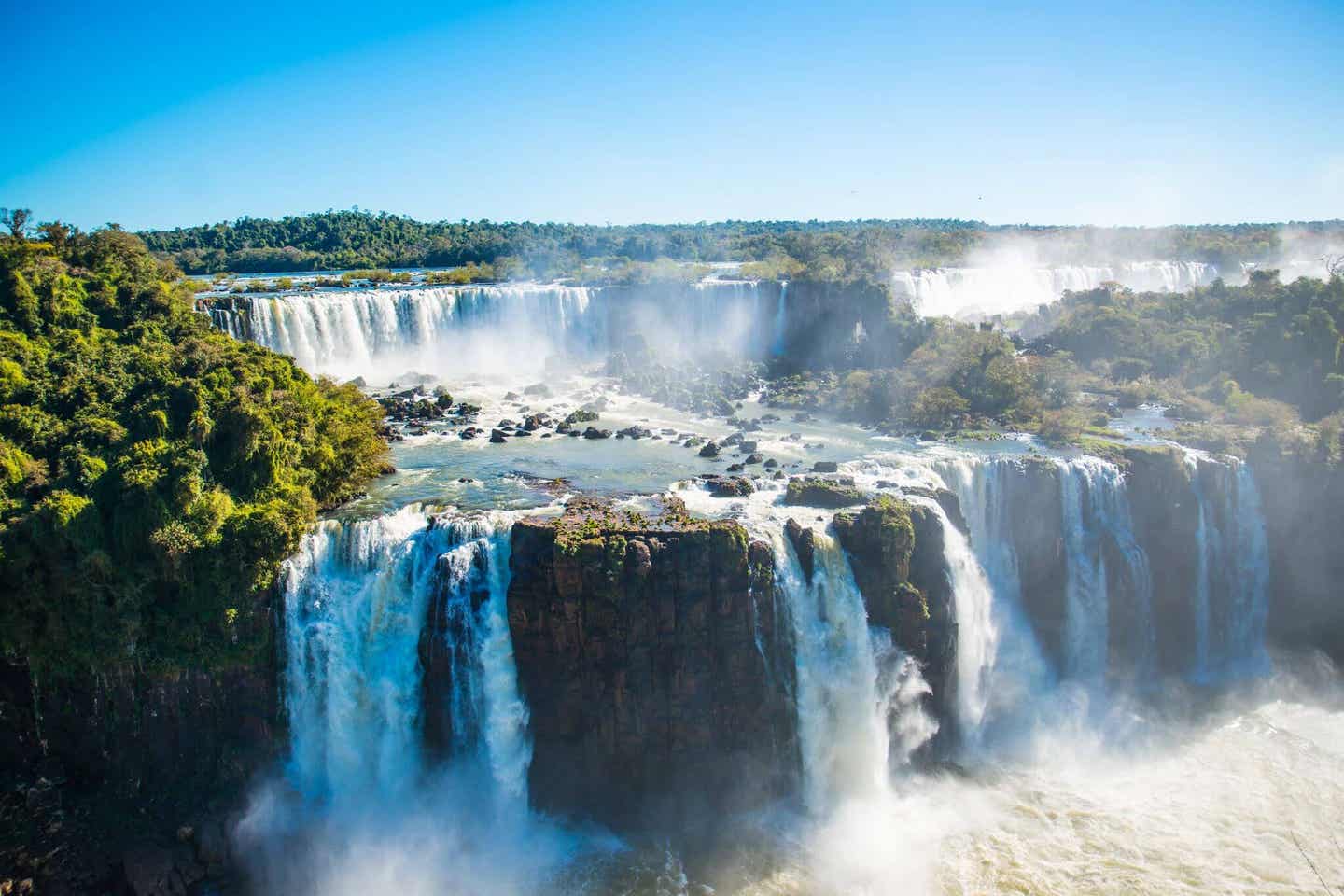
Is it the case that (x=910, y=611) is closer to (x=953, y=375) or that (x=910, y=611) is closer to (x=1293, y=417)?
(x=953, y=375)

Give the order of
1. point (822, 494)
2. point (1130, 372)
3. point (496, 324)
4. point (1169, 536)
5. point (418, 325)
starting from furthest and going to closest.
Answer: point (496, 324)
point (418, 325)
point (1130, 372)
point (1169, 536)
point (822, 494)

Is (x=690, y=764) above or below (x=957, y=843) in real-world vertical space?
above

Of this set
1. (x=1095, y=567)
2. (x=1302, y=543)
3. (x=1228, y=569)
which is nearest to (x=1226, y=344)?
(x=1302, y=543)

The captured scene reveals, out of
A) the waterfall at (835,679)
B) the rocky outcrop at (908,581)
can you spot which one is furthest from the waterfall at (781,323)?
the waterfall at (835,679)

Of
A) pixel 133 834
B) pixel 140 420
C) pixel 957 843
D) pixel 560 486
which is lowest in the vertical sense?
pixel 957 843

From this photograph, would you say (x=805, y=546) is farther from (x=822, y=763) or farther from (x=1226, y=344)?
(x=1226, y=344)

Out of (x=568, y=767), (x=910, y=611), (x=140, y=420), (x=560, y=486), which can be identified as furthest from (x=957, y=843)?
(x=140, y=420)
